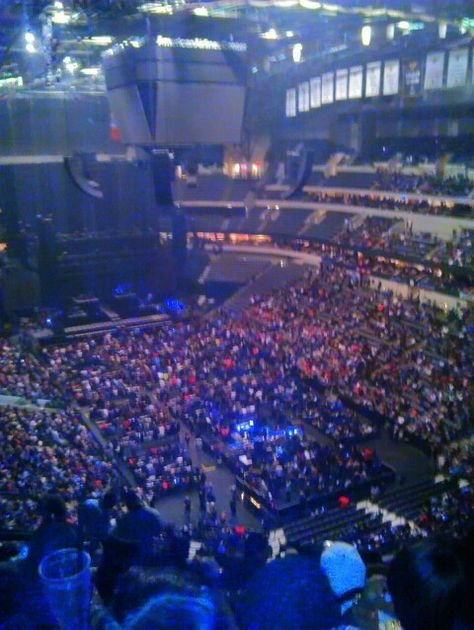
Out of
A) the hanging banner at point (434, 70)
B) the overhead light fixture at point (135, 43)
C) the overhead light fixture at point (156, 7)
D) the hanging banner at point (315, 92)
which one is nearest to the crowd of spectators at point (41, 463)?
the overhead light fixture at point (135, 43)

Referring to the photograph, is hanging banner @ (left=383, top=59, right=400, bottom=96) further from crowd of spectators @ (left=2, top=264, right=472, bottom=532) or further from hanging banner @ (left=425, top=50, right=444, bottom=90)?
crowd of spectators @ (left=2, top=264, right=472, bottom=532)

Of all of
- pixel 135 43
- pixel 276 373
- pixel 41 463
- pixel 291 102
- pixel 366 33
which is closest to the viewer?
pixel 41 463

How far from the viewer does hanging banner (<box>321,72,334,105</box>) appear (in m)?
15.5

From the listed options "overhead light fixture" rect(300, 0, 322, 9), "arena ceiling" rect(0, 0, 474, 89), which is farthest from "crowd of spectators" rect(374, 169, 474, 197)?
"overhead light fixture" rect(300, 0, 322, 9)

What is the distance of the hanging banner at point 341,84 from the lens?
15066 mm

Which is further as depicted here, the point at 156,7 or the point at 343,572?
the point at 156,7

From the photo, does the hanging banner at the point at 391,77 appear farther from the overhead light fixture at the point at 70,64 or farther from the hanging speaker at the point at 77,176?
the overhead light fixture at the point at 70,64

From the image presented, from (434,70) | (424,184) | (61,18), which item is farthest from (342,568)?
(424,184)

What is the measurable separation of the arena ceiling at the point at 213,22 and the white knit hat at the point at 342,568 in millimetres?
7857

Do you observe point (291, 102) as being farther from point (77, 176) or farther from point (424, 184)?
point (77, 176)

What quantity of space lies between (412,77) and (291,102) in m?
4.74

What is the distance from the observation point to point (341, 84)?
15.3 meters

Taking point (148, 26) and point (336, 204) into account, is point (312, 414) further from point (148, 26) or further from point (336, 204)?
point (336, 204)

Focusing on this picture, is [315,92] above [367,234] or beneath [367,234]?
above
